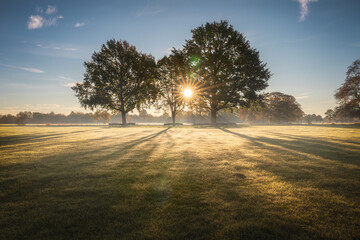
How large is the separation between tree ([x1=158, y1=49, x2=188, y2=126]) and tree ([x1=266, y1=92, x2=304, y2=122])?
143ft

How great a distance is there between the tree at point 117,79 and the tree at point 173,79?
7.38 feet

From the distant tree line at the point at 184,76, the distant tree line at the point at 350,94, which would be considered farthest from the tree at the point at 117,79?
the distant tree line at the point at 350,94

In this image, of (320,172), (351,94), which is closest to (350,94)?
(351,94)

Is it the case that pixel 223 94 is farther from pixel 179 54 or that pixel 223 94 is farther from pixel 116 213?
pixel 116 213

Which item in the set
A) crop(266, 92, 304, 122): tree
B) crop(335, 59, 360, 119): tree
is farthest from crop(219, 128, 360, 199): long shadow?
crop(266, 92, 304, 122): tree

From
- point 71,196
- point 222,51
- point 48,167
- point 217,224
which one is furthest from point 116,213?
point 222,51

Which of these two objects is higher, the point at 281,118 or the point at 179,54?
the point at 179,54

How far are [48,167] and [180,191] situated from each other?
5.04 meters

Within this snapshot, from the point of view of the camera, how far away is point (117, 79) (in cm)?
3712

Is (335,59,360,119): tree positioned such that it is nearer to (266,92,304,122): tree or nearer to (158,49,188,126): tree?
(266,92,304,122): tree

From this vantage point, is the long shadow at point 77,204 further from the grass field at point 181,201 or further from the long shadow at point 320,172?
the long shadow at point 320,172

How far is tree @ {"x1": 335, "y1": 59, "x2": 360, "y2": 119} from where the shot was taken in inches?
1527

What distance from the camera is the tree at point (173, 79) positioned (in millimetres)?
32969

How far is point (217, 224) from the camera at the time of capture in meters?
2.60
